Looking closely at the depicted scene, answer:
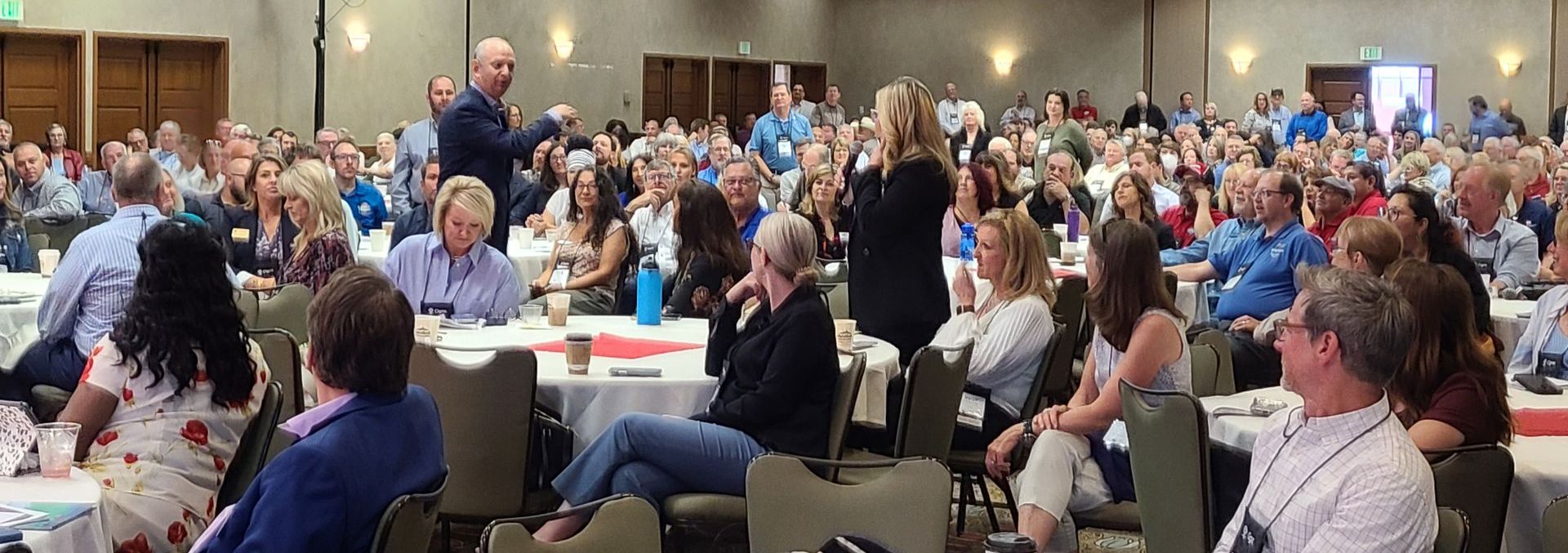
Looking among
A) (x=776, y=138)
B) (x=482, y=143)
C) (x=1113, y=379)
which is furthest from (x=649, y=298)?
(x=776, y=138)

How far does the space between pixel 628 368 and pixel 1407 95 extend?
2266 cm

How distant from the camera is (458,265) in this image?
20.0ft

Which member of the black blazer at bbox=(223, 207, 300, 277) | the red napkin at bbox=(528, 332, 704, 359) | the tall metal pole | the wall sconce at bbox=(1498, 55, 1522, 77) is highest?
the wall sconce at bbox=(1498, 55, 1522, 77)

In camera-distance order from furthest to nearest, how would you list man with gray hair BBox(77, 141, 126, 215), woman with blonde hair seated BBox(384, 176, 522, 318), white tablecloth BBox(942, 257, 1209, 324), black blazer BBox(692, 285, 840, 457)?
man with gray hair BBox(77, 141, 126, 215), white tablecloth BBox(942, 257, 1209, 324), woman with blonde hair seated BBox(384, 176, 522, 318), black blazer BBox(692, 285, 840, 457)

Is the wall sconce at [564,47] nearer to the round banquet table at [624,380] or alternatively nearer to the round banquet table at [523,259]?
the round banquet table at [523,259]

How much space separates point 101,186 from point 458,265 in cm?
868

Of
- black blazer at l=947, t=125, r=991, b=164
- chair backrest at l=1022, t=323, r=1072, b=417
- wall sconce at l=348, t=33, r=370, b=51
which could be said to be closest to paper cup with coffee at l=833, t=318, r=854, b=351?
chair backrest at l=1022, t=323, r=1072, b=417

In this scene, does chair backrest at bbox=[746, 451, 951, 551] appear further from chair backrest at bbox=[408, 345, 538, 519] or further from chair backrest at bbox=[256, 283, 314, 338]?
chair backrest at bbox=[256, 283, 314, 338]

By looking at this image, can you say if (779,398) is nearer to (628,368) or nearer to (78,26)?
(628,368)

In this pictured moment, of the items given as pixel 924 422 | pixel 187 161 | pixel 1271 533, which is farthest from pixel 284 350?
pixel 187 161

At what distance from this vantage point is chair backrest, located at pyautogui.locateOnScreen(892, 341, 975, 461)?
187 inches

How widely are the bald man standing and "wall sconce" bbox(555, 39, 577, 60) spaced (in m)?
14.4

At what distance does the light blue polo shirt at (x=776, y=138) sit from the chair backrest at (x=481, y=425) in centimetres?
1323

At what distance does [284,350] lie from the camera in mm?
4949
